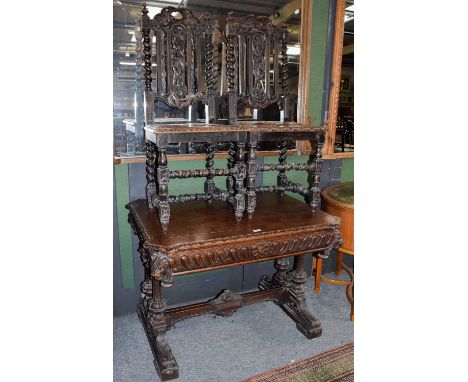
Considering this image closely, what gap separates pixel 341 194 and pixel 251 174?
105 centimetres

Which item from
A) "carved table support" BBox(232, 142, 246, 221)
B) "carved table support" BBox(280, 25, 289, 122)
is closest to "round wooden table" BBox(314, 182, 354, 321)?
"carved table support" BBox(280, 25, 289, 122)

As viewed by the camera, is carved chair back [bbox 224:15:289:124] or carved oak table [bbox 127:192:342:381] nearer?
carved oak table [bbox 127:192:342:381]

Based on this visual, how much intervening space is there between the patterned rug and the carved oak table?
0.68 ft

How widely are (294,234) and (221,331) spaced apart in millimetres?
977

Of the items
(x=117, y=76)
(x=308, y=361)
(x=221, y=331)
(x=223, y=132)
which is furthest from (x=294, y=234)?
(x=117, y=76)

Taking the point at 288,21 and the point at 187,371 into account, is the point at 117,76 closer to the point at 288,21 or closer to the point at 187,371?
the point at 288,21

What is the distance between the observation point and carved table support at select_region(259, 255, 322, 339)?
2395 mm

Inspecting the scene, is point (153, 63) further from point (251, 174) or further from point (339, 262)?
point (339, 262)

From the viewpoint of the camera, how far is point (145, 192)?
2.47m

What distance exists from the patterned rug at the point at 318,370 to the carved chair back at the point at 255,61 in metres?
1.47

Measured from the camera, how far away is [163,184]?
6.01 ft

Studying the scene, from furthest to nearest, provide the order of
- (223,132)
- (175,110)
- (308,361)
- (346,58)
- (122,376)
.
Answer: (346,58) → (175,110) → (308,361) → (122,376) → (223,132)

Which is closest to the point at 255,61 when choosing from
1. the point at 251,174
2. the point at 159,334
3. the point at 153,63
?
the point at 153,63

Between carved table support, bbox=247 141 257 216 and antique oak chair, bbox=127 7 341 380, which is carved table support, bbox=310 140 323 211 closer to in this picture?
antique oak chair, bbox=127 7 341 380
